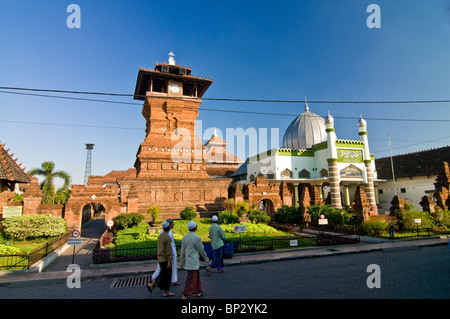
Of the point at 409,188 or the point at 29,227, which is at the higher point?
the point at 409,188

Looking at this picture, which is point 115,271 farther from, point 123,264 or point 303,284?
point 303,284

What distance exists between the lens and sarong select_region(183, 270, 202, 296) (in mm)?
6258

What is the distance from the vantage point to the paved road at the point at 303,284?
647 cm

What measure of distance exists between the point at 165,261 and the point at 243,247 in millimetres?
6912

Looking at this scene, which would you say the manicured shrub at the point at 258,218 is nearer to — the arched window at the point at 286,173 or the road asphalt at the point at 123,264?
the road asphalt at the point at 123,264

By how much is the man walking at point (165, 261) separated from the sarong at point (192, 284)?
0.54m

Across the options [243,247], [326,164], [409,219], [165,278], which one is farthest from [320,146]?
[165,278]

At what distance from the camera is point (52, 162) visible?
97.2 ft

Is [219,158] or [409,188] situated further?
[219,158]

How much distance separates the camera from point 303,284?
732 cm

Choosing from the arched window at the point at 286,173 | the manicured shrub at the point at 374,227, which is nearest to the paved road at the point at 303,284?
the manicured shrub at the point at 374,227
